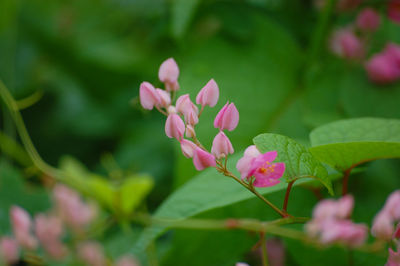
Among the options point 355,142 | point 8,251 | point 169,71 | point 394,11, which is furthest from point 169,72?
point 394,11

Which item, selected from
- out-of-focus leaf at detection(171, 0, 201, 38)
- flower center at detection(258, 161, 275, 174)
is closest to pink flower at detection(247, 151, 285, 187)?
flower center at detection(258, 161, 275, 174)

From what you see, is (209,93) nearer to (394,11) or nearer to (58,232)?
(58,232)

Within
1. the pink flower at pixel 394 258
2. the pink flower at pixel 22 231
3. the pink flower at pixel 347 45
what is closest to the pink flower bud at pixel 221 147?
the pink flower at pixel 394 258

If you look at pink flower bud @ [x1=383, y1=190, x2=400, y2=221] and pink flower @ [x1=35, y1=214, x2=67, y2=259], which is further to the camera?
pink flower @ [x1=35, y1=214, x2=67, y2=259]

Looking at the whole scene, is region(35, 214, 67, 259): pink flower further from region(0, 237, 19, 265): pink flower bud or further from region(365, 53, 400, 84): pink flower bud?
region(365, 53, 400, 84): pink flower bud

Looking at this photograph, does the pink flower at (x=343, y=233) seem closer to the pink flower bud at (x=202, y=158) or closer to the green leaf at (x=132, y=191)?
the pink flower bud at (x=202, y=158)
